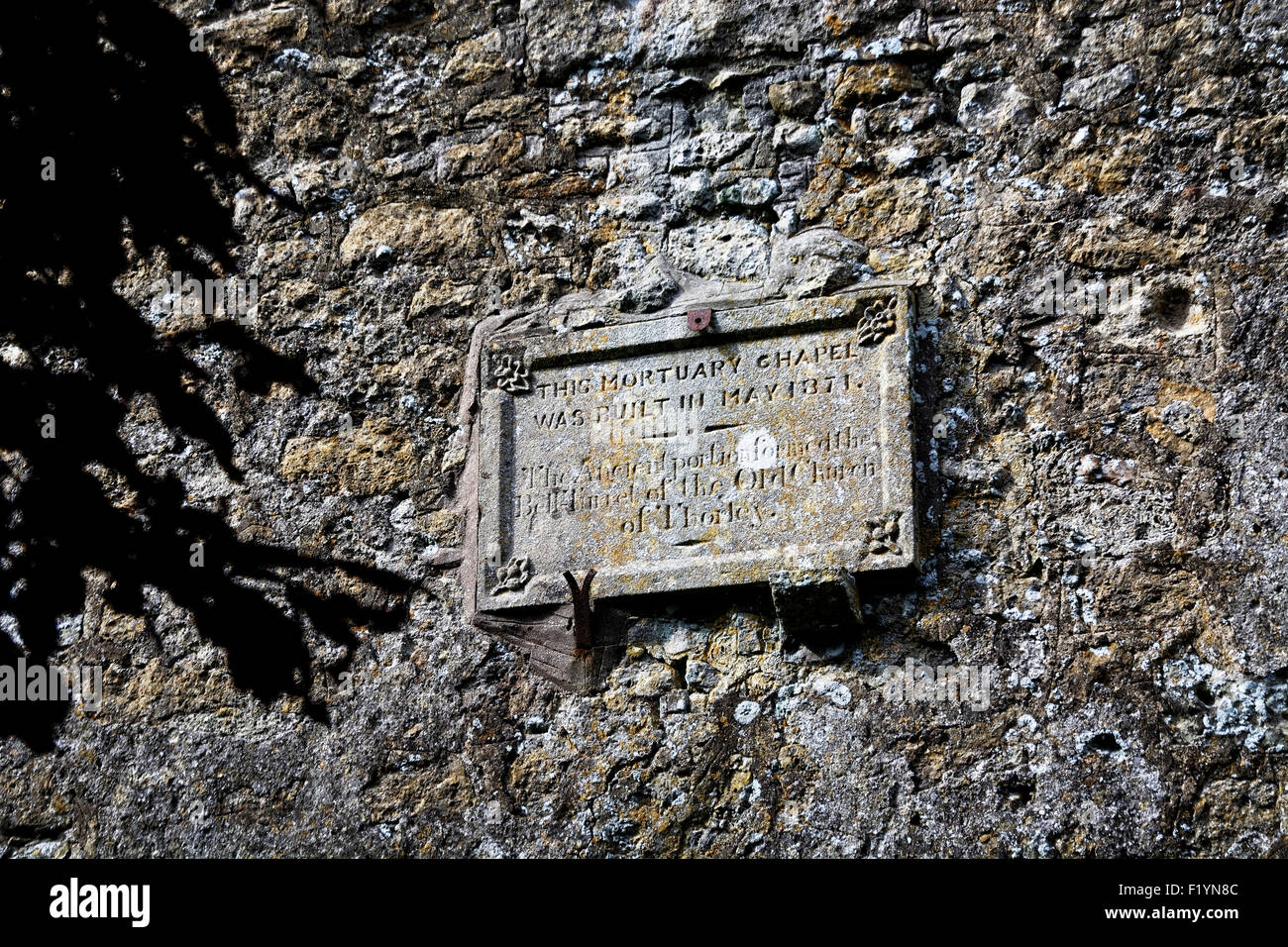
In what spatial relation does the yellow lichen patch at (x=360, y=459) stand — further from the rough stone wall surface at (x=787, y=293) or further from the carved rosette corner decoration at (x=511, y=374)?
the carved rosette corner decoration at (x=511, y=374)

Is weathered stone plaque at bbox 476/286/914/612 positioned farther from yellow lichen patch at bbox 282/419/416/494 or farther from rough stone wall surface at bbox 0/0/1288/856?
yellow lichen patch at bbox 282/419/416/494

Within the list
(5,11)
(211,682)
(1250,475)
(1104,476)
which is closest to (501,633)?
(211,682)

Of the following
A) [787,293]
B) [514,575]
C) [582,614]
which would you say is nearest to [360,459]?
[514,575]

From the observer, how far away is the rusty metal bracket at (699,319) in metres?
4.32

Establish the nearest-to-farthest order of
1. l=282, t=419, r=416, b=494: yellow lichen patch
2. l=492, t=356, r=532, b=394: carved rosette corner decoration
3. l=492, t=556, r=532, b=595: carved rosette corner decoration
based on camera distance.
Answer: l=492, t=556, r=532, b=595: carved rosette corner decoration
l=492, t=356, r=532, b=394: carved rosette corner decoration
l=282, t=419, r=416, b=494: yellow lichen patch

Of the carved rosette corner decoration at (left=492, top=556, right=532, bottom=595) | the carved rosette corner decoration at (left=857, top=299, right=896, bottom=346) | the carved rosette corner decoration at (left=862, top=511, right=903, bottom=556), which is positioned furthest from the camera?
the carved rosette corner decoration at (left=492, top=556, right=532, bottom=595)

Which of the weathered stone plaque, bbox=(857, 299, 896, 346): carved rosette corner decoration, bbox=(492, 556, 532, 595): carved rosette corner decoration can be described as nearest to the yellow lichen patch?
the weathered stone plaque

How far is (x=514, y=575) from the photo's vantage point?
4320mm

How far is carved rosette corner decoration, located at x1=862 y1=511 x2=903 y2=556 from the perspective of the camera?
3.96 m

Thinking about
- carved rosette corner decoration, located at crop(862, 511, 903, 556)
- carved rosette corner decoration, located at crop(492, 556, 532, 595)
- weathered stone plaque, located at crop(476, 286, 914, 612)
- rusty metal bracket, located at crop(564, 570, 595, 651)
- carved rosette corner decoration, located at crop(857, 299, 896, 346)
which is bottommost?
rusty metal bracket, located at crop(564, 570, 595, 651)

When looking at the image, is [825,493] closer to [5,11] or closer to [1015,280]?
[1015,280]

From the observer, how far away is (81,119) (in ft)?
17.7

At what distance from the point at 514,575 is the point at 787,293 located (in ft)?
3.55

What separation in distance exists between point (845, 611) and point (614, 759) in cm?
73
